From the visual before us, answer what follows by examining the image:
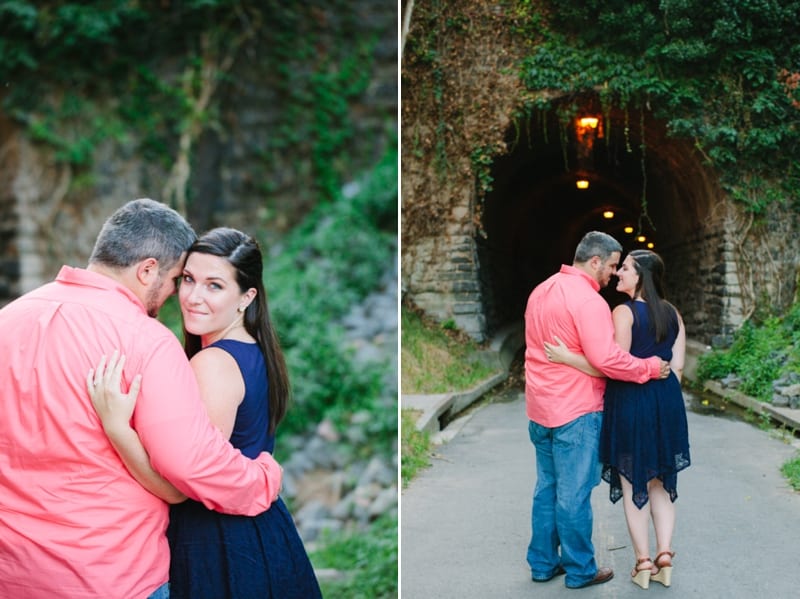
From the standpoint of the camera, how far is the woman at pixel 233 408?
1.83 meters

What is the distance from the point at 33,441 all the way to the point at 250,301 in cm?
58

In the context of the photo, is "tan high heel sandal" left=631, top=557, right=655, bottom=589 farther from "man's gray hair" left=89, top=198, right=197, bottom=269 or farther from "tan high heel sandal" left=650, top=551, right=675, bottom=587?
"man's gray hair" left=89, top=198, right=197, bottom=269

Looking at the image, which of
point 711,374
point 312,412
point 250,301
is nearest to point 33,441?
point 250,301

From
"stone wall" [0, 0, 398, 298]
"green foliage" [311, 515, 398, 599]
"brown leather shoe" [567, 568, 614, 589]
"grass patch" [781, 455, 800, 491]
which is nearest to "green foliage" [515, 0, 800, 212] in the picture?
"grass patch" [781, 455, 800, 491]

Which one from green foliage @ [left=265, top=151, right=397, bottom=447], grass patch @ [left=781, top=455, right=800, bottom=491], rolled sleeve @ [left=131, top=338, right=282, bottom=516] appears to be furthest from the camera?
green foliage @ [left=265, top=151, right=397, bottom=447]

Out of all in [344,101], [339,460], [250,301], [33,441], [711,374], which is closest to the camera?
[33,441]

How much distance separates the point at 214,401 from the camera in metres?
1.80

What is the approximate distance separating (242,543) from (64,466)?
443 millimetres

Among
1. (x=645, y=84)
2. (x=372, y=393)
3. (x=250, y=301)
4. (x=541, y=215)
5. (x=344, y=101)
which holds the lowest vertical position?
(x=372, y=393)

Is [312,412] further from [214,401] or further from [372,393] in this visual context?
[214,401]

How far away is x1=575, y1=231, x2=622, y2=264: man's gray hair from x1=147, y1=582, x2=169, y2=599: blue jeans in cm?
167

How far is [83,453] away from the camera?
5.38ft

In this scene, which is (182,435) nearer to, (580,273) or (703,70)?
(580,273)

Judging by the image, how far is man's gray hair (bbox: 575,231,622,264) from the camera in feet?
8.87
